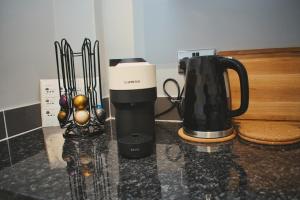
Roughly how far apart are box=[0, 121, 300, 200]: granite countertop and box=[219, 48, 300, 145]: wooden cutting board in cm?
15

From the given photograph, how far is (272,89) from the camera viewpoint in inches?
30.7

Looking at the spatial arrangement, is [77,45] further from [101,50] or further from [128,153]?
[128,153]

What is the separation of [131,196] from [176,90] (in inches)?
22.7

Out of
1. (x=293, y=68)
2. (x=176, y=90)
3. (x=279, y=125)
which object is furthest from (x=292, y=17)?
(x=176, y=90)

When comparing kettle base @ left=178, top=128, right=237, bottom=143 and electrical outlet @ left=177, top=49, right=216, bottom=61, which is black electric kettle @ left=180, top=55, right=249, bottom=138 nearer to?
kettle base @ left=178, top=128, right=237, bottom=143

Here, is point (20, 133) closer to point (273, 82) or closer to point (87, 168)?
point (87, 168)

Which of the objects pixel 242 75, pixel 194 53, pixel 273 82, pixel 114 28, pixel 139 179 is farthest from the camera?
pixel 114 28

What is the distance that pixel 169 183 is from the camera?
1.54 ft

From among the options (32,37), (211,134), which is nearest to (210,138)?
(211,134)

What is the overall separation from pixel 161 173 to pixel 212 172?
0.11m

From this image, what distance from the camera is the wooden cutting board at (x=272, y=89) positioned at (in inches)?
29.7

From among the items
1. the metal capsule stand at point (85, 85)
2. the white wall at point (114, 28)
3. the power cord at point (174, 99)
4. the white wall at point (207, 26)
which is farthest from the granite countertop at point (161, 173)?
the white wall at point (114, 28)

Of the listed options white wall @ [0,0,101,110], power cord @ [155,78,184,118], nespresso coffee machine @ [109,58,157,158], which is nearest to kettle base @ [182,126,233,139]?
nespresso coffee machine @ [109,58,157,158]

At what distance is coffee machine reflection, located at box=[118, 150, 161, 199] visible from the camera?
437 mm
